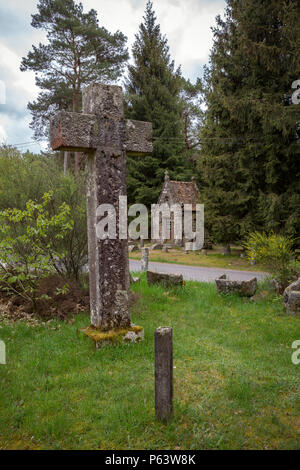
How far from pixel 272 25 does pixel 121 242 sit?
53.1 ft

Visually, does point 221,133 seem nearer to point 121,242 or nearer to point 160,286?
point 160,286

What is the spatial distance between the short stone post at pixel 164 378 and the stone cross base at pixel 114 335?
1.86m

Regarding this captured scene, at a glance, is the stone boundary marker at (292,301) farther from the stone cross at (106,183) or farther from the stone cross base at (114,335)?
the stone cross at (106,183)

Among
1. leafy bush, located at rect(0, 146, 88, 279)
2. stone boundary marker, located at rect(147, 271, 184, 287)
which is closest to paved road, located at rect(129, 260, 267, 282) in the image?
stone boundary marker, located at rect(147, 271, 184, 287)

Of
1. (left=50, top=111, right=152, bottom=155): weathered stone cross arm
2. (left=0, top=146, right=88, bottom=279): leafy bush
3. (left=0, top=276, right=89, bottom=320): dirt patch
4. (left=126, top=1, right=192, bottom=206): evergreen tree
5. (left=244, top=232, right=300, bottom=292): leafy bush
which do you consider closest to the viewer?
(left=50, top=111, right=152, bottom=155): weathered stone cross arm

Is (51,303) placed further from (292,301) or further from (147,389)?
(292,301)

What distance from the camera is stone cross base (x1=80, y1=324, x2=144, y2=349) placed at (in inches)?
198

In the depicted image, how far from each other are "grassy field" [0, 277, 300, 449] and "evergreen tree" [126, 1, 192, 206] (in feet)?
73.9

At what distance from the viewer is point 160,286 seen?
8.91 m

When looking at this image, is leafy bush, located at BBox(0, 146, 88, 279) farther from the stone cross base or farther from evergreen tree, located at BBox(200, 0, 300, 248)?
evergreen tree, located at BBox(200, 0, 300, 248)

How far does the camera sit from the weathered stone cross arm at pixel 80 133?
4.84 m

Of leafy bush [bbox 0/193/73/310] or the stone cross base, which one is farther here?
leafy bush [bbox 0/193/73/310]

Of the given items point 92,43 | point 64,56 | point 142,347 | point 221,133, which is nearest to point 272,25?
→ point 221,133

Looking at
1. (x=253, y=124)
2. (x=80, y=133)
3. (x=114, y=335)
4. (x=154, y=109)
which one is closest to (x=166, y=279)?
(x=114, y=335)
